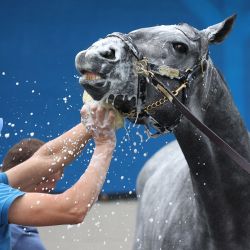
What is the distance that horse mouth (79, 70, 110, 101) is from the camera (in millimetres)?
3316

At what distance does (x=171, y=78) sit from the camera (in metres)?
3.61

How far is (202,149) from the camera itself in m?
3.79

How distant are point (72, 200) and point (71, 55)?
19.5 feet

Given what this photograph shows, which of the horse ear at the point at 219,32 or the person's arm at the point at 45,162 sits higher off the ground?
the horse ear at the point at 219,32

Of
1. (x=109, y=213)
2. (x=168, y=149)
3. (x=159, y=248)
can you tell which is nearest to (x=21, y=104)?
(x=109, y=213)

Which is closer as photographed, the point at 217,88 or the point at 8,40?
the point at 217,88

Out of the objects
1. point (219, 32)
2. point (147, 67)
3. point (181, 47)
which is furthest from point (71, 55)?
point (147, 67)

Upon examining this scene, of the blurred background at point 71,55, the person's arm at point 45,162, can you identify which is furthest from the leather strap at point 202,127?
the blurred background at point 71,55

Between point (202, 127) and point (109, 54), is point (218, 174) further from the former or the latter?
point (109, 54)

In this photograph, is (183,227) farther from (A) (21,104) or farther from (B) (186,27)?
(A) (21,104)

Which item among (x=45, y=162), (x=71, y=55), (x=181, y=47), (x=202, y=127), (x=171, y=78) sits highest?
(x=71, y=55)

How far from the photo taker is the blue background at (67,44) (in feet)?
29.8

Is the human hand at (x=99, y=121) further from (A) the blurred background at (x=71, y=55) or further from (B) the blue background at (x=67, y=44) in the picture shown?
(B) the blue background at (x=67, y=44)

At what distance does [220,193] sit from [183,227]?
30cm
